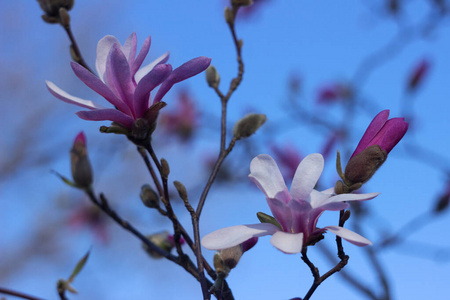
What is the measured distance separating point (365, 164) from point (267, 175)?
0.13 m

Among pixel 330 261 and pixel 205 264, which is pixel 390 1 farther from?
pixel 205 264

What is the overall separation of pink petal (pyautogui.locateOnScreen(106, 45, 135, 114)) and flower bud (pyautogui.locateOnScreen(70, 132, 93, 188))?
0.17 m

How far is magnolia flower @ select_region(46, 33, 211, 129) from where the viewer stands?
51 cm

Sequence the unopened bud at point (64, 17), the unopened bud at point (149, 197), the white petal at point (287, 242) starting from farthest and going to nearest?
the unopened bud at point (64, 17)
the unopened bud at point (149, 197)
the white petal at point (287, 242)

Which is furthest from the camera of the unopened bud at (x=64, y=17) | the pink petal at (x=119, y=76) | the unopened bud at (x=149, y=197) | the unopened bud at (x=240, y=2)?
the unopened bud at (x=240, y=2)

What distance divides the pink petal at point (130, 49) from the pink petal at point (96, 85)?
5 cm

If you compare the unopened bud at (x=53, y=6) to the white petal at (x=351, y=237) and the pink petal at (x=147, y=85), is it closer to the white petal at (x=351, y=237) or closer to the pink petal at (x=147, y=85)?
the pink petal at (x=147, y=85)

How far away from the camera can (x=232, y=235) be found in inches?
18.2

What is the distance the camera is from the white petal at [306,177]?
50cm

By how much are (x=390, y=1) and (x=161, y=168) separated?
1653mm

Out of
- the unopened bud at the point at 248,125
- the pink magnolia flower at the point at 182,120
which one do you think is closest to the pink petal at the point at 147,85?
the unopened bud at the point at 248,125

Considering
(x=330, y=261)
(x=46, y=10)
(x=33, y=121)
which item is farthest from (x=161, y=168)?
(x=33, y=121)

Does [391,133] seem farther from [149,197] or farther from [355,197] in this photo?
[149,197]

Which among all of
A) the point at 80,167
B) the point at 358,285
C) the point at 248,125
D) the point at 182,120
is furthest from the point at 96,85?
the point at 182,120
